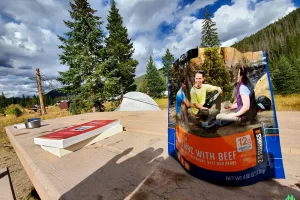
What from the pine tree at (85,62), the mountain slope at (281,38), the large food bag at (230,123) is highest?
the mountain slope at (281,38)

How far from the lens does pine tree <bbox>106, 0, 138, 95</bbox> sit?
13.3 metres

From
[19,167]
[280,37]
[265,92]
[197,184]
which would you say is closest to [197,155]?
[197,184]

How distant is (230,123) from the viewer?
1.77 feet

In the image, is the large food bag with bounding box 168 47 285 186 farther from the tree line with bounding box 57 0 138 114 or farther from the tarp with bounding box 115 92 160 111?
the tree line with bounding box 57 0 138 114

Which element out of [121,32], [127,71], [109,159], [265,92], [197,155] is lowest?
[109,159]

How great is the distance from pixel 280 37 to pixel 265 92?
65.4 meters

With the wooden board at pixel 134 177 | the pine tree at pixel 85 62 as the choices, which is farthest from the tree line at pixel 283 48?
the wooden board at pixel 134 177

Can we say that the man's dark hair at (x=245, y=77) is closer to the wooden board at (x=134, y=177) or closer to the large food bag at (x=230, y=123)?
the large food bag at (x=230, y=123)

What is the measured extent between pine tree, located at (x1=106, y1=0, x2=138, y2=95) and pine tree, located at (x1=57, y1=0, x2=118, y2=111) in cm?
454

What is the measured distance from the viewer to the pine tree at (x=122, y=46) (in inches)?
523

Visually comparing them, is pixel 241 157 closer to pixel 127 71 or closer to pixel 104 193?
pixel 104 193

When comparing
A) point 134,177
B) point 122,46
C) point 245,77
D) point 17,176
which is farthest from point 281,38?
point 17,176

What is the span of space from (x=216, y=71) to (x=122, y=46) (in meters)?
13.7

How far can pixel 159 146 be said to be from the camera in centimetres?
109
